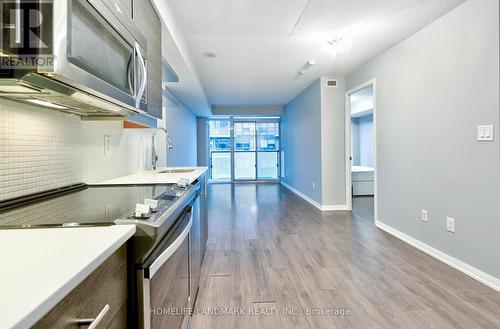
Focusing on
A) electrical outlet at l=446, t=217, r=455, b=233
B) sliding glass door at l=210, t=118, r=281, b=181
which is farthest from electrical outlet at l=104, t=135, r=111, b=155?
sliding glass door at l=210, t=118, r=281, b=181

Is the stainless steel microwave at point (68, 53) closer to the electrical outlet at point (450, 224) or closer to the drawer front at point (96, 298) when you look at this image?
the drawer front at point (96, 298)

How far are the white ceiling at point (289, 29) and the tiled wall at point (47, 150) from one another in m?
1.42

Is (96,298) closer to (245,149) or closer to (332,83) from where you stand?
(332,83)

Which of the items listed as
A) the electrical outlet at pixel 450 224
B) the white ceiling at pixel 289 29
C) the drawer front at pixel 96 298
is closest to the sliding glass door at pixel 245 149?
the white ceiling at pixel 289 29

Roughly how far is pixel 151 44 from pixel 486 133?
2.64m

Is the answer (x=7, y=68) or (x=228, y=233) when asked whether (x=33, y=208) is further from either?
(x=228, y=233)

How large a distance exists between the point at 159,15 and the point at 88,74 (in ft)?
4.80

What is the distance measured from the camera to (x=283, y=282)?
2.14 meters

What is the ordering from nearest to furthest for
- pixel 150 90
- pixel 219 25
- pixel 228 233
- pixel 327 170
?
pixel 150 90
pixel 219 25
pixel 228 233
pixel 327 170

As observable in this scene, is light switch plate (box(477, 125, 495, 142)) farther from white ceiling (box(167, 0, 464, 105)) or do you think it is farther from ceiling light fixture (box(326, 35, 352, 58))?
ceiling light fixture (box(326, 35, 352, 58))

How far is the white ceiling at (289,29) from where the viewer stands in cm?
234

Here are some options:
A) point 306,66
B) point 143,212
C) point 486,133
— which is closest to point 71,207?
point 143,212

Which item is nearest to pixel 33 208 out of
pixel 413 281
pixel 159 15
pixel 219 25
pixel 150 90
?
pixel 150 90

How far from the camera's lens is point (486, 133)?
209 cm
